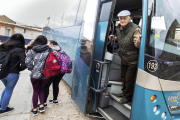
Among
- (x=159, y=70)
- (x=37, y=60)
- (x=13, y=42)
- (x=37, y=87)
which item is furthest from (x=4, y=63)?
(x=159, y=70)

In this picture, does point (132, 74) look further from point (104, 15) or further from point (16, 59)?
point (16, 59)

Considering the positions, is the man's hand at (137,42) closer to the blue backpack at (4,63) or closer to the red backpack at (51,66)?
the red backpack at (51,66)

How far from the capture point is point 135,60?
8.14 feet

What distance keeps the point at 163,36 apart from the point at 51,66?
2246 mm

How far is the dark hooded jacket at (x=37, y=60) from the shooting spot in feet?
9.20

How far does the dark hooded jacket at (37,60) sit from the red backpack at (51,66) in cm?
8

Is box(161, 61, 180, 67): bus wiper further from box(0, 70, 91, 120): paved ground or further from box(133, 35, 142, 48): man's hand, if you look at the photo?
box(0, 70, 91, 120): paved ground

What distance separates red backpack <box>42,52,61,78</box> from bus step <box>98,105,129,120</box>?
130cm

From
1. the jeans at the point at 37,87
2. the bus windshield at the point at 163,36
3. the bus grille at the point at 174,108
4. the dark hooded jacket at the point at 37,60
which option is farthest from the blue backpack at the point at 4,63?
the bus grille at the point at 174,108

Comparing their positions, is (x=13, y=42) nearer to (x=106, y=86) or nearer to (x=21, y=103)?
(x=21, y=103)

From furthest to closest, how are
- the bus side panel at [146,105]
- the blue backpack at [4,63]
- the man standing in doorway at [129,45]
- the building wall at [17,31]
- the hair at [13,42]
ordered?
the building wall at [17,31], the hair at [13,42], the blue backpack at [4,63], the man standing in doorway at [129,45], the bus side panel at [146,105]

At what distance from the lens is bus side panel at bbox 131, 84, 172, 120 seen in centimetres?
194

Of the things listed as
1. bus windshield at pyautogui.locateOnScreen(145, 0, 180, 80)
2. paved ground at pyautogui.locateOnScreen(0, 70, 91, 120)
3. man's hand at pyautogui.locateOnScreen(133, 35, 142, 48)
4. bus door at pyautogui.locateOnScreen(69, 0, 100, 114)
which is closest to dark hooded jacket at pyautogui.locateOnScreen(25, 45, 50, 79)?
bus door at pyautogui.locateOnScreen(69, 0, 100, 114)

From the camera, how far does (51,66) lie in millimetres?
2898
